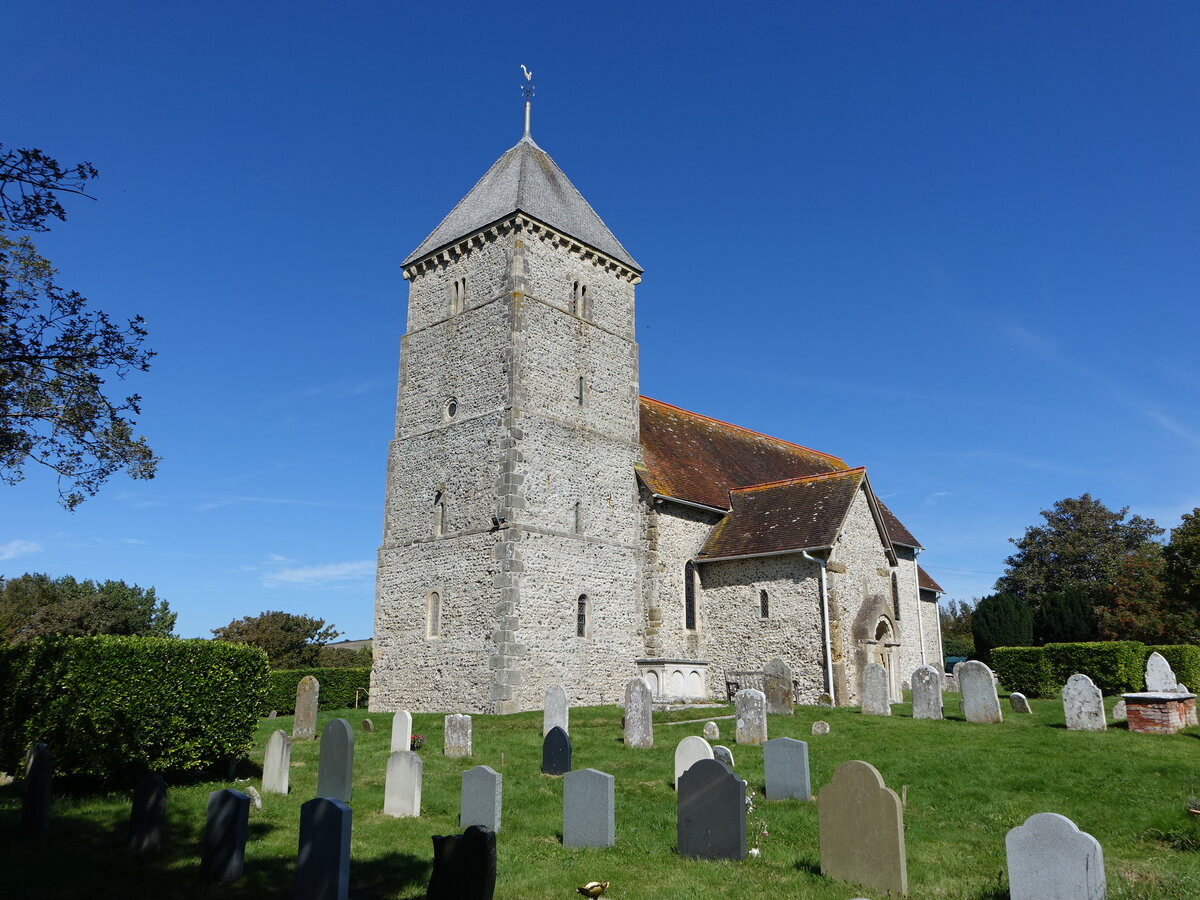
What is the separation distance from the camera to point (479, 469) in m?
22.0

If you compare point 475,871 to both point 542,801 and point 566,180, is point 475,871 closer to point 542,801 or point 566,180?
point 542,801

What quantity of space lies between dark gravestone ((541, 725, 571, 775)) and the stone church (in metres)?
7.48

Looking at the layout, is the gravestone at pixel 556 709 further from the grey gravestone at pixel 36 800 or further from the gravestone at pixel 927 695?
the grey gravestone at pixel 36 800

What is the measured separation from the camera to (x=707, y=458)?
93.5ft

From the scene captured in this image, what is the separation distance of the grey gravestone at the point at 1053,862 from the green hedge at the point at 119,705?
1019 cm

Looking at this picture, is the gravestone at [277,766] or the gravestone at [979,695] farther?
the gravestone at [979,695]

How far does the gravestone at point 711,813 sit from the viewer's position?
767cm

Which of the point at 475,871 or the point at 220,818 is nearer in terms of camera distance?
the point at 475,871

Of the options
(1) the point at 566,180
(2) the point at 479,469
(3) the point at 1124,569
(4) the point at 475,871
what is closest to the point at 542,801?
(4) the point at 475,871

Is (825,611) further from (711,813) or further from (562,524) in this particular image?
(711,813)

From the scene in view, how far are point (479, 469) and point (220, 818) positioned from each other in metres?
15.2

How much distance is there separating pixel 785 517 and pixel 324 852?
19.3 metres

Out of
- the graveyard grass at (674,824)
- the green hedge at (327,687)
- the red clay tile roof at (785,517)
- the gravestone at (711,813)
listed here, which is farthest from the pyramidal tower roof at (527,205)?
the gravestone at (711,813)

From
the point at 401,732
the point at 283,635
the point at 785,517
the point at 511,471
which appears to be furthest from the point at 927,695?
the point at 283,635
